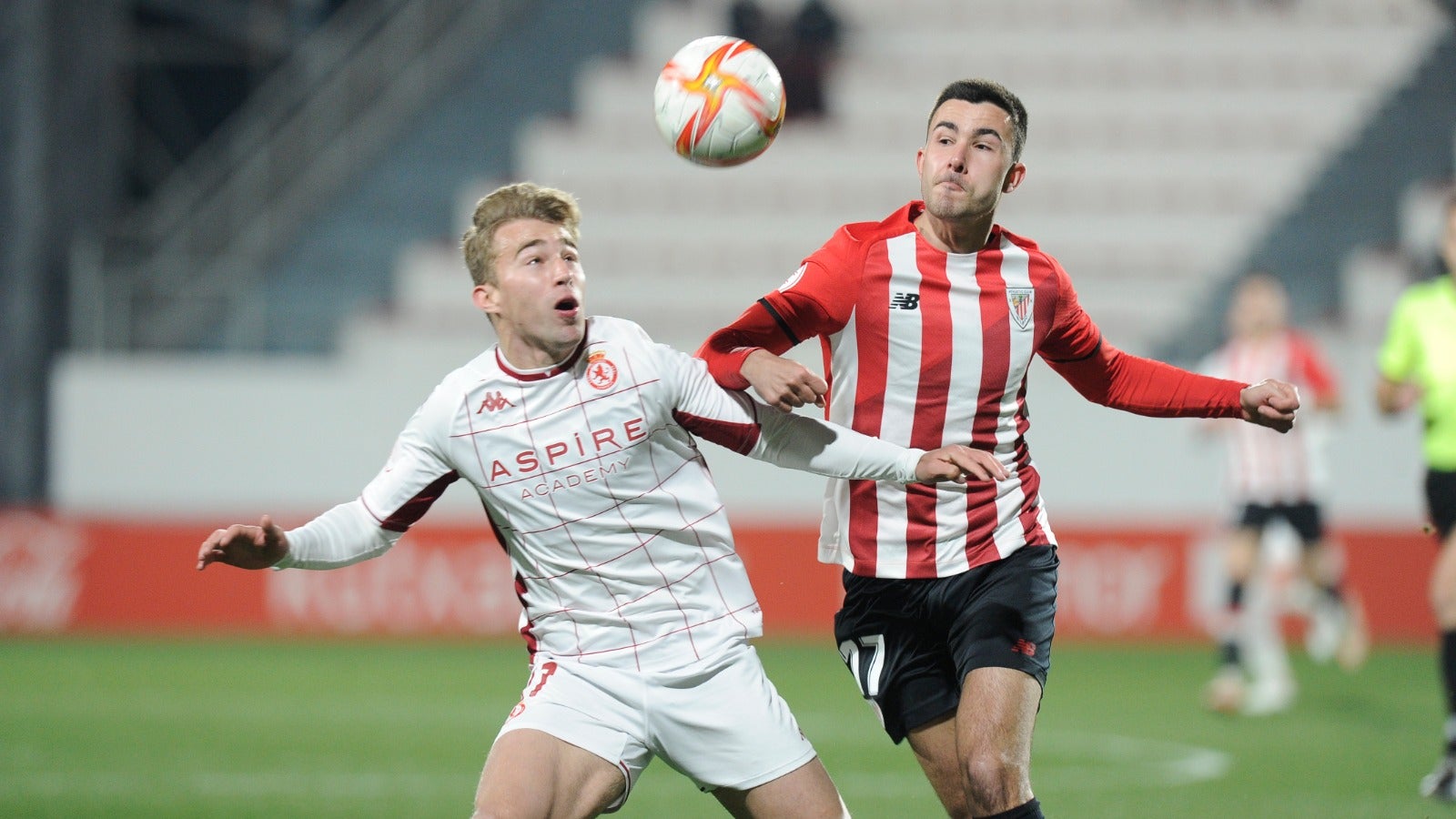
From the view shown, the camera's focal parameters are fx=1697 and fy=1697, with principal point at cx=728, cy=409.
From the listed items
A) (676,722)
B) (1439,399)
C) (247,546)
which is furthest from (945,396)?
(1439,399)

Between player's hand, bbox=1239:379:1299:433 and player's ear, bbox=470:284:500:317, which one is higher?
player's ear, bbox=470:284:500:317

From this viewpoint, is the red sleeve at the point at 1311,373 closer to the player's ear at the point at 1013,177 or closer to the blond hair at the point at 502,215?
the player's ear at the point at 1013,177

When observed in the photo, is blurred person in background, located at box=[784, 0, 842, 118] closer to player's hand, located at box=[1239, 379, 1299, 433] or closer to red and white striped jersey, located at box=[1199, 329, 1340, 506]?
red and white striped jersey, located at box=[1199, 329, 1340, 506]

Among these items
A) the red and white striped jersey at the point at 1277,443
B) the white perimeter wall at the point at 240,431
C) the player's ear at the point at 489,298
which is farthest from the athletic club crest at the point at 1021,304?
the white perimeter wall at the point at 240,431

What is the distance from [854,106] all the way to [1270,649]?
9082mm

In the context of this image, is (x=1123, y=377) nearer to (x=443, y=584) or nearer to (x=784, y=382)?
(x=784, y=382)

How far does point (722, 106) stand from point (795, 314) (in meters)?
0.56

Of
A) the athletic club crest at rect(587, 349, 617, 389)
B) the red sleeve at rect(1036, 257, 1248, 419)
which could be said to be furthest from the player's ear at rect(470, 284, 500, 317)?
the red sleeve at rect(1036, 257, 1248, 419)

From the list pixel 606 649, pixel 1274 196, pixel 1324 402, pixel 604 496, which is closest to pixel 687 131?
pixel 604 496

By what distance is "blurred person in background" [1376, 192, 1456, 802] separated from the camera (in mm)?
6340

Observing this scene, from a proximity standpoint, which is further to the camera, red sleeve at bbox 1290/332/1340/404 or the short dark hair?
red sleeve at bbox 1290/332/1340/404

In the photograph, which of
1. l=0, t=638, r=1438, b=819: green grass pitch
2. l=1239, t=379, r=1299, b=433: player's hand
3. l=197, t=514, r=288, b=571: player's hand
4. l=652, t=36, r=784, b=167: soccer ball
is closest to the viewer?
l=197, t=514, r=288, b=571: player's hand

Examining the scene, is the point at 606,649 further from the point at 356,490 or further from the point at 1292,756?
the point at 356,490

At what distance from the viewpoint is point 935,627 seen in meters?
4.22
